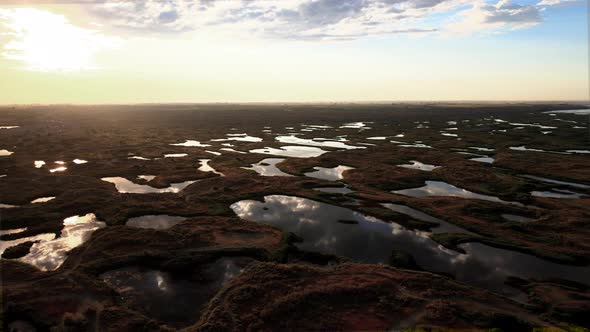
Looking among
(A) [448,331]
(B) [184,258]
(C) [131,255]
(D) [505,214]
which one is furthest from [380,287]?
(D) [505,214]

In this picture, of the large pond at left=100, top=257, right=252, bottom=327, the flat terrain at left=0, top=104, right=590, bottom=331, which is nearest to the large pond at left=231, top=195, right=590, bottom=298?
the flat terrain at left=0, top=104, right=590, bottom=331

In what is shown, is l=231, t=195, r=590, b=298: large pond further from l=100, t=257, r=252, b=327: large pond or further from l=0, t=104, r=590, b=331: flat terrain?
l=100, t=257, r=252, b=327: large pond

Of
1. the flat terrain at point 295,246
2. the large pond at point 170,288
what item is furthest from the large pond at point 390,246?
the large pond at point 170,288

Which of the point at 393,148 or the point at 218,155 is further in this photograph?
the point at 393,148

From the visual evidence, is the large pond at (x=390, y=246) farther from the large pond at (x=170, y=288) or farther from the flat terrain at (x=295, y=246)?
the large pond at (x=170, y=288)

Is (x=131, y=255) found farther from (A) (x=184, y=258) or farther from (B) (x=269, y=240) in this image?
(B) (x=269, y=240)

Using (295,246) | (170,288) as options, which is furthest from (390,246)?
(170,288)
